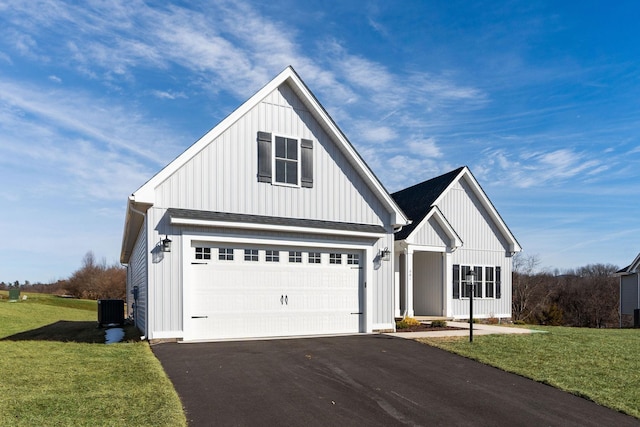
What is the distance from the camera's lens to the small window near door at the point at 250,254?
12273 millimetres

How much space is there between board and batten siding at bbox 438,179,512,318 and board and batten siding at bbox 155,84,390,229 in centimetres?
742

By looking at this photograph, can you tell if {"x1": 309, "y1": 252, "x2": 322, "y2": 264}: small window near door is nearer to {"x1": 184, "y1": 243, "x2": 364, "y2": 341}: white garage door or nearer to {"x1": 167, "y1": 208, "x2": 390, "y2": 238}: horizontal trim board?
{"x1": 184, "y1": 243, "x2": 364, "y2": 341}: white garage door

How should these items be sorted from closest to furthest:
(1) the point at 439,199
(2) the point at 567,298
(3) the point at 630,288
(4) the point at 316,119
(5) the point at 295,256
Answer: (5) the point at 295,256 → (4) the point at 316,119 → (1) the point at 439,199 → (3) the point at 630,288 → (2) the point at 567,298

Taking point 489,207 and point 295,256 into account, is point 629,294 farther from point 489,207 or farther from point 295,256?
point 295,256

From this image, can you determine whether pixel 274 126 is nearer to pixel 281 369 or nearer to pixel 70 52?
pixel 70 52

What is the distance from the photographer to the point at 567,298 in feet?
179

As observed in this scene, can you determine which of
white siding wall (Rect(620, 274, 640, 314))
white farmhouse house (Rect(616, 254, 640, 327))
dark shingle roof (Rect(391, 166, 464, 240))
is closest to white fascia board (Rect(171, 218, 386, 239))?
dark shingle roof (Rect(391, 166, 464, 240))

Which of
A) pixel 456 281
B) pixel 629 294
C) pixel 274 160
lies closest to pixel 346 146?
pixel 274 160

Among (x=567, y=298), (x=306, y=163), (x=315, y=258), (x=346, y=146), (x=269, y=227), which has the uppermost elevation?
(x=346, y=146)

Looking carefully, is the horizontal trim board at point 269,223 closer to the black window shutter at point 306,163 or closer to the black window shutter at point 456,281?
the black window shutter at point 306,163

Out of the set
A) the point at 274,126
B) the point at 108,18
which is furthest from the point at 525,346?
the point at 108,18

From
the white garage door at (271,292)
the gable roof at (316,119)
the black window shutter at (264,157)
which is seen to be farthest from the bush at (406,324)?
the black window shutter at (264,157)

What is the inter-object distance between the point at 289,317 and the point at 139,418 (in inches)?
283

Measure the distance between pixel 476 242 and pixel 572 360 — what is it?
11.4m
